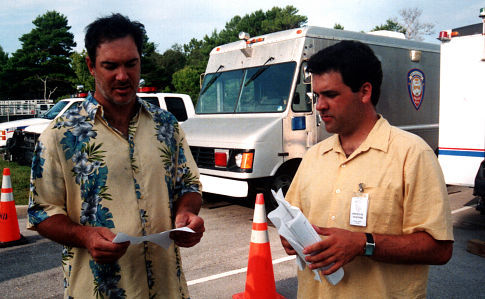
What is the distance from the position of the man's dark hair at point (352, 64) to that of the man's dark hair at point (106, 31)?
874mm

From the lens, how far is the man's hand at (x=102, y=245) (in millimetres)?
1654

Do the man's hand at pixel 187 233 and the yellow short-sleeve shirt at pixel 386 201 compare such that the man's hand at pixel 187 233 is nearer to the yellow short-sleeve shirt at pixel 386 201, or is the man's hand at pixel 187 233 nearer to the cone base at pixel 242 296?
the yellow short-sleeve shirt at pixel 386 201

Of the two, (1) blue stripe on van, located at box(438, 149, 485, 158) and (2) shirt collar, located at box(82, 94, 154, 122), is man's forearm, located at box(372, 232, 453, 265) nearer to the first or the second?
(2) shirt collar, located at box(82, 94, 154, 122)

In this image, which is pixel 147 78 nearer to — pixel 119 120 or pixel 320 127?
pixel 320 127

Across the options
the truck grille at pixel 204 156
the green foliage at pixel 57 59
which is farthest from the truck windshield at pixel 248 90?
the green foliage at pixel 57 59

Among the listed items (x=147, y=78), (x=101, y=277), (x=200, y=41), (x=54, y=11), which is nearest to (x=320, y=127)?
(x=101, y=277)

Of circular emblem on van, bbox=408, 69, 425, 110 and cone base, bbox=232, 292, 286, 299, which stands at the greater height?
circular emblem on van, bbox=408, 69, 425, 110

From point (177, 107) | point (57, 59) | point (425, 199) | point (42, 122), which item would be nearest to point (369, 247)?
point (425, 199)

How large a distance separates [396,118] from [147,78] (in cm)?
4890

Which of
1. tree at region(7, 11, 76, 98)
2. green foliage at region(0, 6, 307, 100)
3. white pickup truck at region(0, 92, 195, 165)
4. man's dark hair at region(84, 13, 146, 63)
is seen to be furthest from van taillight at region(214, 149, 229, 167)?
tree at region(7, 11, 76, 98)

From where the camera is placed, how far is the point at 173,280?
198 centimetres

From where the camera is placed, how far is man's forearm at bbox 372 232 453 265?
165cm

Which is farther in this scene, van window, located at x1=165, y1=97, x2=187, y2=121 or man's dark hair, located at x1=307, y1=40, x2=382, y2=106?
van window, located at x1=165, y1=97, x2=187, y2=121

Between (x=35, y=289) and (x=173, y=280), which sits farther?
(x=35, y=289)
